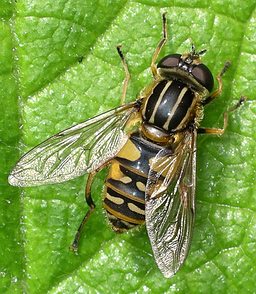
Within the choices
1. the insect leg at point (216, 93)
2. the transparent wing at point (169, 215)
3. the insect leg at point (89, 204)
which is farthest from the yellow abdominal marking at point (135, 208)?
the insect leg at point (216, 93)

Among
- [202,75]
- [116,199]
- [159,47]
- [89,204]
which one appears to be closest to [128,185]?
[116,199]

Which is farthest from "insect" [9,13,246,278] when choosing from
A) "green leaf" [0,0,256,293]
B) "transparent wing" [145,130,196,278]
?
"green leaf" [0,0,256,293]

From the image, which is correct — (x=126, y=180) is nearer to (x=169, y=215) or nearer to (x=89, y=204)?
(x=169, y=215)

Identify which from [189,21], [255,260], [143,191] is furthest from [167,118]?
[255,260]

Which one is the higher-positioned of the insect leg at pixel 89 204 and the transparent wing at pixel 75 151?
the transparent wing at pixel 75 151

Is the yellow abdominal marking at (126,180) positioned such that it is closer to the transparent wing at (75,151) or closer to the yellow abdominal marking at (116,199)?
the yellow abdominal marking at (116,199)
